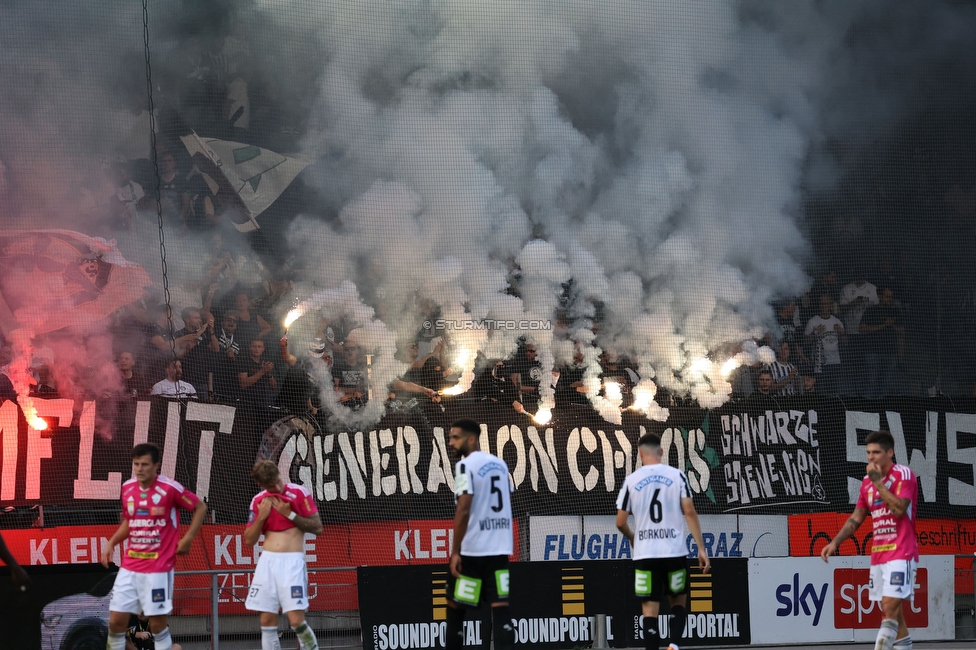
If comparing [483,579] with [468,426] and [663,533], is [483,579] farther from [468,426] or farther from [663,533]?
[663,533]

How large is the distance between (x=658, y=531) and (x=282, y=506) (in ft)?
9.60

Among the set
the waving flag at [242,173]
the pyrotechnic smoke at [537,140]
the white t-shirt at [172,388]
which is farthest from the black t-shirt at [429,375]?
the waving flag at [242,173]

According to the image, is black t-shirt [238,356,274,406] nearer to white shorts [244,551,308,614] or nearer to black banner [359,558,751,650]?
black banner [359,558,751,650]

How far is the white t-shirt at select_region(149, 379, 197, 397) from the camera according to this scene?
13188 millimetres

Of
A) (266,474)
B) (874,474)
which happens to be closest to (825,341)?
(874,474)

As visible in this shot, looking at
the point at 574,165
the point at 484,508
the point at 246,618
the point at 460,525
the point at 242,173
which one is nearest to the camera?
the point at 460,525

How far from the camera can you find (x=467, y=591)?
24.9 ft

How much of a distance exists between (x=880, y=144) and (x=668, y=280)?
401 centimetres

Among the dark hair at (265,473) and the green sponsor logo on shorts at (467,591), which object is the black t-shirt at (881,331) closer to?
the green sponsor logo on shorts at (467,591)

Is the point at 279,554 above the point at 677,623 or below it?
above

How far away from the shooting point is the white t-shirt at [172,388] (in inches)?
519

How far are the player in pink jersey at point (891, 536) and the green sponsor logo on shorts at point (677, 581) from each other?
3.53ft

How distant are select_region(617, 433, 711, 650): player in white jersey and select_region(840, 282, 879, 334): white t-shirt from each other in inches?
325

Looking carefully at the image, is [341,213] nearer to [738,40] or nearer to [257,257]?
[257,257]
